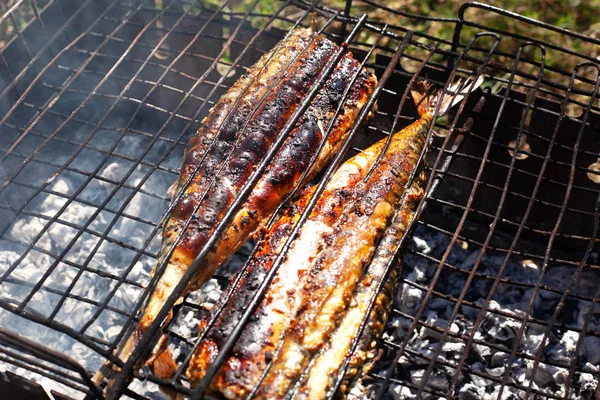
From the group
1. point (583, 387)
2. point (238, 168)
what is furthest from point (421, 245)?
point (238, 168)

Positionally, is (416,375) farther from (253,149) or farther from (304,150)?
(253,149)

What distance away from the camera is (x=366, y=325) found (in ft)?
8.83

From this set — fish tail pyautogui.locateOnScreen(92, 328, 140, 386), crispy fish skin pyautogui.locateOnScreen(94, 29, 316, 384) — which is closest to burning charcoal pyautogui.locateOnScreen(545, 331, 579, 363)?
crispy fish skin pyautogui.locateOnScreen(94, 29, 316, 384)

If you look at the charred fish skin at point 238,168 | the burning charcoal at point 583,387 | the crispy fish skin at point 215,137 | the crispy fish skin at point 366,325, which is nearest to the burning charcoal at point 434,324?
the burning charcoal at point 583,387

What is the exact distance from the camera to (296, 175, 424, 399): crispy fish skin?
7.91 ft

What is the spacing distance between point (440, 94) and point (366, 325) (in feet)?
5.97

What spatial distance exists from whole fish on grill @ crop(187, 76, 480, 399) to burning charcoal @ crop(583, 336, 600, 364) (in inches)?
67.7

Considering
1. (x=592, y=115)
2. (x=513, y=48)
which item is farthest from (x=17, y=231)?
(x=513, y=48)

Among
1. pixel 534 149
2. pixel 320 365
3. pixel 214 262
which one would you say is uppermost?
pixel 534 149

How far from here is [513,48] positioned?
19.7ft

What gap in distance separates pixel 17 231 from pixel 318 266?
2813 mm

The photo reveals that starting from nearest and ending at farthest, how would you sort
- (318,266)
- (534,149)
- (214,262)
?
(318,266), (214,262), (534,149)

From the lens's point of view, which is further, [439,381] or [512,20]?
[512,20]

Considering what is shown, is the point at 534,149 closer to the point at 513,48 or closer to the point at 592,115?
the point at 592,115
